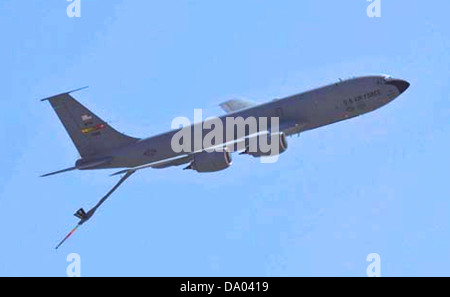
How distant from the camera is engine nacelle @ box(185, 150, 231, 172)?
78.6m

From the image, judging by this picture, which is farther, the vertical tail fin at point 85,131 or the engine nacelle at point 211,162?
the vertical tail fin at point 85,131

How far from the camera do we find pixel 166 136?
89000 mm

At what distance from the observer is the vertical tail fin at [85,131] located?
3533 inches

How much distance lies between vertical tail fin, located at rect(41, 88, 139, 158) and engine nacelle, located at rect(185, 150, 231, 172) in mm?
A: 13713

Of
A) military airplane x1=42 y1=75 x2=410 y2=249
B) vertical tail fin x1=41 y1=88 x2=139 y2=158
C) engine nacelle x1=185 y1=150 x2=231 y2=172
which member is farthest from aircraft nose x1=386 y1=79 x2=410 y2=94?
vertical tail fin x1=41 y1=88 x2=139 y2=158

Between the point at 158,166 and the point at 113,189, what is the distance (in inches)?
223

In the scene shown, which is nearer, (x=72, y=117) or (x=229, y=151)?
(x=229, y=151)

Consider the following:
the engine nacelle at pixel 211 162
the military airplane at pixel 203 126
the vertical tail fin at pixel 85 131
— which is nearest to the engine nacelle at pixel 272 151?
the military airplane at pixel 203 126

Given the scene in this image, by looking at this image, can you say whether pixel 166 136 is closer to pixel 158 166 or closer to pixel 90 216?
pixel 158 166

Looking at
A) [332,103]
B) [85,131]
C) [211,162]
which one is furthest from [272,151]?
[85,131]

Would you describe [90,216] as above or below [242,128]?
below

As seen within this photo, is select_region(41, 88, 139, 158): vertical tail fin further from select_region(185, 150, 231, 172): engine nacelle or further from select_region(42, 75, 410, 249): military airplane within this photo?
select_region(185, 150, 231, 172): engine nacelle

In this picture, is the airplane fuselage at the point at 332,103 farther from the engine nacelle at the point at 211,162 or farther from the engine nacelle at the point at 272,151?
the engine nacelle at the point at 211,162

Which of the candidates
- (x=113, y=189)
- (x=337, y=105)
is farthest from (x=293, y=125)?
(x=113, y=189)
